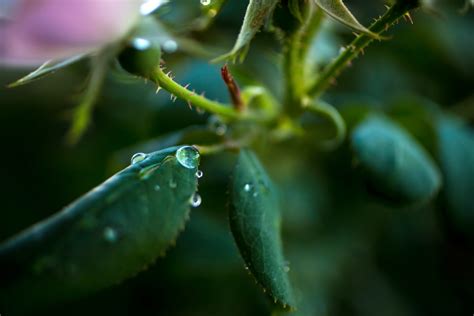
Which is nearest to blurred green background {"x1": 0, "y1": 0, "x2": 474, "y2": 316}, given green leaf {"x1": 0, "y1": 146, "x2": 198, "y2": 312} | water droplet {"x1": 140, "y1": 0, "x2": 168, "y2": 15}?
water droplet {"x1": 140, "y1": 0, "x2": 168, "y2": 15}

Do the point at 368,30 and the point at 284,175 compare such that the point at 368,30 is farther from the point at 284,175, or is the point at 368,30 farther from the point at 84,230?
the point at 284,175

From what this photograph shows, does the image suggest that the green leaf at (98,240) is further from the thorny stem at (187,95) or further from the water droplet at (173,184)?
the thorny stem at (187,95)

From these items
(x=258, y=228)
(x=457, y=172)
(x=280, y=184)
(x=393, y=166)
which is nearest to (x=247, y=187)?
(x=258, y=228)

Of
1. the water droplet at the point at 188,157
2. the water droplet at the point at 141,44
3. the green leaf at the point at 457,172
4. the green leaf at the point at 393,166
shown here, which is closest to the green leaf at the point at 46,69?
the water droplet at the point at 141,44

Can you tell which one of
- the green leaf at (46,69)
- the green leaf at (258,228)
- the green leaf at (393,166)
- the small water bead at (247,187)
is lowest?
the green leaf at (393,166)

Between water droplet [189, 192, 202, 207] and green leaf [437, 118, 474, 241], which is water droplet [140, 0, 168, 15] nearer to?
water droplet [189, 192, 202, 207]

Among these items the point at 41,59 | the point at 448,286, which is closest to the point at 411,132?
the point at 448,286
